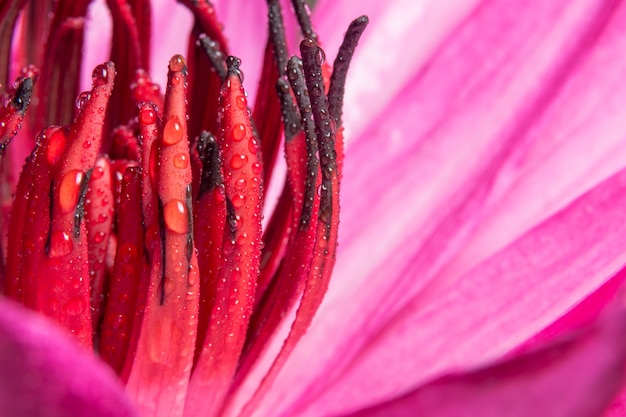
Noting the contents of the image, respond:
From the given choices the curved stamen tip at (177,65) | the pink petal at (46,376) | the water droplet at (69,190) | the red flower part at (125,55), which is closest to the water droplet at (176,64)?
the curved stamen tip at (177,65)

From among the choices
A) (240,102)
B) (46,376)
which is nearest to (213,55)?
(240,102)

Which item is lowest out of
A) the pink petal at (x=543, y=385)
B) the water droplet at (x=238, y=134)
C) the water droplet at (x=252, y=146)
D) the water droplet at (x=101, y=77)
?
the pink petal at (x=543, y=385)

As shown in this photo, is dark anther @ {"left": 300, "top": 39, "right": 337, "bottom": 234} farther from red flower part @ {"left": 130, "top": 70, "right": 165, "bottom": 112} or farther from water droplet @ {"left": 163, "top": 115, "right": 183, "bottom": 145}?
red flower part @ {"left": 130, "top": 70, "right": 165, "bottom": 112}

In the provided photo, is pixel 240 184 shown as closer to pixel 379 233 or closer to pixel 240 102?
pixel 240 102

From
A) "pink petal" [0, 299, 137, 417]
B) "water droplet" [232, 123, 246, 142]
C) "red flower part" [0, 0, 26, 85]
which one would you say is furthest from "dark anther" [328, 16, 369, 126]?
"pink petal" [0, 299, 137, 417]

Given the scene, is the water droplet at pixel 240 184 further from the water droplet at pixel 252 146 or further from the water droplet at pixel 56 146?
the water droplet at pixel 56 146

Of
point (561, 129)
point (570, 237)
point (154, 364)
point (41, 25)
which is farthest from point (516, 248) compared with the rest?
point (41, 25)

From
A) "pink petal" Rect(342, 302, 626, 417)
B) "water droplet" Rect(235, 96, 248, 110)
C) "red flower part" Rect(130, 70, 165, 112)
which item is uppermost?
"red flower part" Rect(130, 70, 165, 112)
